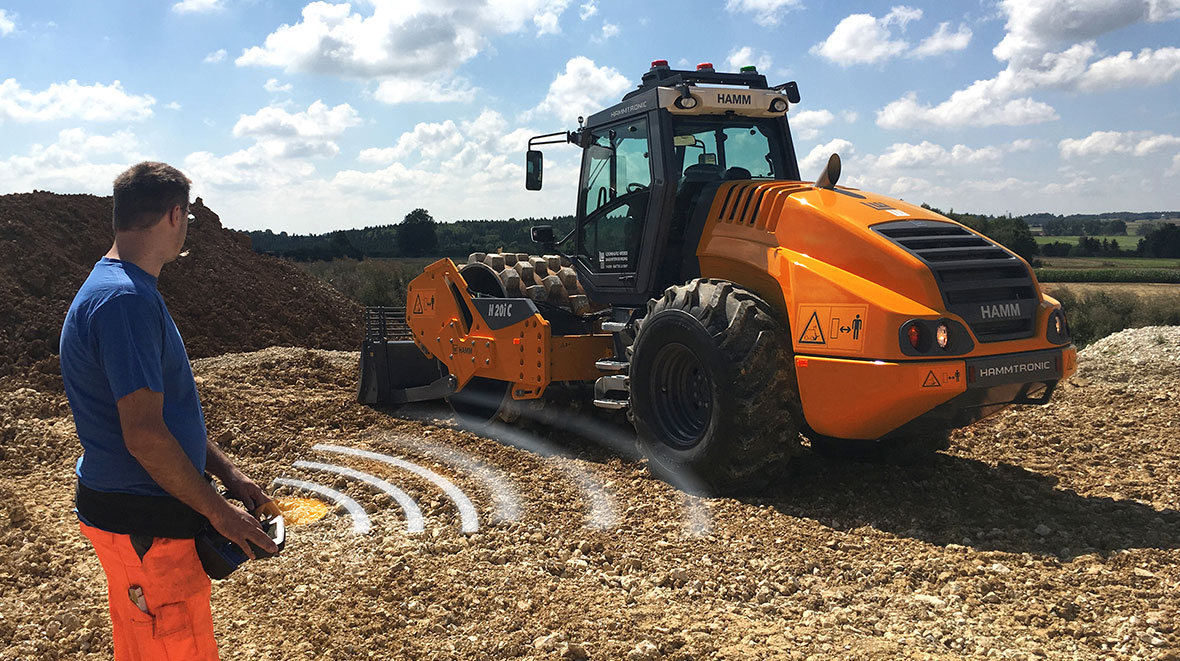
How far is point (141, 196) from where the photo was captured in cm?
254

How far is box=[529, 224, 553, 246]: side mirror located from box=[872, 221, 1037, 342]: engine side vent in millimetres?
3686

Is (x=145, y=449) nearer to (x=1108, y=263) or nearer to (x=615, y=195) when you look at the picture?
(x=615, y=195)

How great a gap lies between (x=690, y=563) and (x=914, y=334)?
174 centimetres

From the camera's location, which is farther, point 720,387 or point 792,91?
point 792,91

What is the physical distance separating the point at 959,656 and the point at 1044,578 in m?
0.98

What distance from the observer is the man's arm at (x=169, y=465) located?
7.85ft

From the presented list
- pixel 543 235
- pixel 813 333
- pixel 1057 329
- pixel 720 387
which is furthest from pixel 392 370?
pixel 1057 329

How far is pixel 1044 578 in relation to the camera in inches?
165

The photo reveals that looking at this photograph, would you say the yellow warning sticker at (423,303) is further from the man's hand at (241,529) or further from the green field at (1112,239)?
the green field at (1112,239)

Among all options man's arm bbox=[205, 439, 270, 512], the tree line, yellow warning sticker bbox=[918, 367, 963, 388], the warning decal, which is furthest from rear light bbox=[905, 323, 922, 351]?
the tree line

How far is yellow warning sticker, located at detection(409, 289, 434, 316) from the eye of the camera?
8.95 meters

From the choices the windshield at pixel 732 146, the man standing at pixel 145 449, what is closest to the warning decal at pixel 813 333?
the windshield at pixel 732 146

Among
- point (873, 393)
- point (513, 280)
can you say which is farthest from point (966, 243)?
point (513, 280)

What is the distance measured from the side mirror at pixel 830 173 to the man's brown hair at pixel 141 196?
15.0 feet
